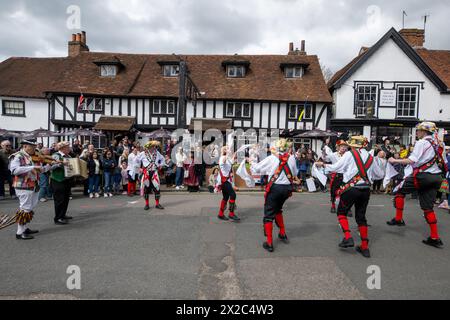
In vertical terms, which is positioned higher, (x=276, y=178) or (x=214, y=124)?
(x=214, y=124)

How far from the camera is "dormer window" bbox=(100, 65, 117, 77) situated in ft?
72.2

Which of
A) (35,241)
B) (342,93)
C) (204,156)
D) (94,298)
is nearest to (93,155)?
(204,156)

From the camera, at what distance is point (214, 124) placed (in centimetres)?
1966

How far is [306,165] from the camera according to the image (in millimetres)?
12703

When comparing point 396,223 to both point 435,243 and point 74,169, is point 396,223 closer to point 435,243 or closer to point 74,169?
point 435,243

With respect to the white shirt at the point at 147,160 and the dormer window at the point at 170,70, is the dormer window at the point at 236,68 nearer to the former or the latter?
the dormer window at the point at 170,70

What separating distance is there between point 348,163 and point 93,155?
863 centimetres

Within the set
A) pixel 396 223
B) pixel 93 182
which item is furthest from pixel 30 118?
pixel 396 223

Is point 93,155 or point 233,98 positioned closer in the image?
point 93,155

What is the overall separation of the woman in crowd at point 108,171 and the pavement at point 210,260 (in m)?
2.99

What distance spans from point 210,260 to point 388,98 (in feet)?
65.0

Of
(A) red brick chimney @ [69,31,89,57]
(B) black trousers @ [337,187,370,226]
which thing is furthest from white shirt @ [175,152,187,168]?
(A) red brick chimney @ [69,31,89,57]

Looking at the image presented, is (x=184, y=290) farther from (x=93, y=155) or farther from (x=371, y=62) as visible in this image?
(x=371, y=62)
